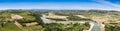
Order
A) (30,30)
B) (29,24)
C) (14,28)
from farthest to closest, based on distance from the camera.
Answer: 1. (29,24)
2. (30,30)
3. (14,28)

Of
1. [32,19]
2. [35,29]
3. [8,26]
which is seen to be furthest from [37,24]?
[8,26]

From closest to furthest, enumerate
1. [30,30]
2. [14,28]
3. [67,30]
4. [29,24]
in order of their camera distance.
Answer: [14,28] → [30,30] → [67,30] → [29,24]

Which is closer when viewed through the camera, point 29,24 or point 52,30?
point 52,30

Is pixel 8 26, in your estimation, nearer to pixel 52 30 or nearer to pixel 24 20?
pixel 52 30

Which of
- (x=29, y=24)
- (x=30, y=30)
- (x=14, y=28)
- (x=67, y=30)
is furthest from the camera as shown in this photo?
(x=29, y=24)

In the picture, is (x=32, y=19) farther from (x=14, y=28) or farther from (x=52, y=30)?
(x=14, y=28)

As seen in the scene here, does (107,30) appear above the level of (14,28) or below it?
below

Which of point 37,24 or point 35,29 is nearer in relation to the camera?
point 35,29

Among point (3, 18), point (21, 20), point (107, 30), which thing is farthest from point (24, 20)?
point (107, 30)

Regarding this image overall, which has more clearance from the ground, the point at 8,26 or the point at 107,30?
the point at 8,26
